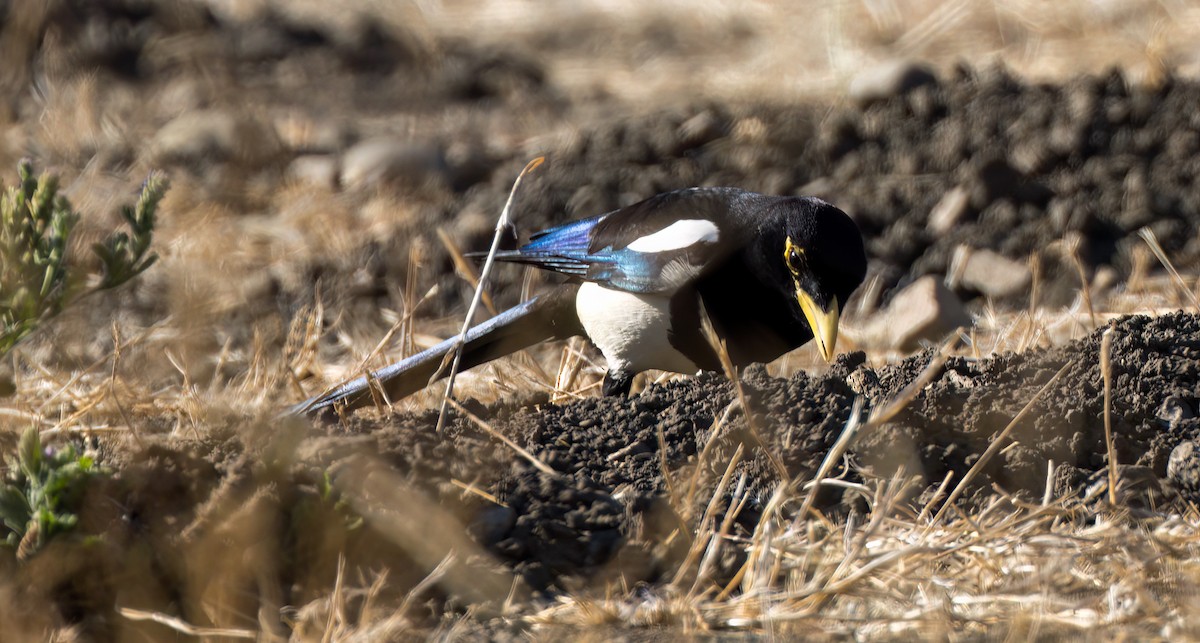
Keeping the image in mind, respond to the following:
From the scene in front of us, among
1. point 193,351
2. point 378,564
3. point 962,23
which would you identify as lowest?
point 962,23

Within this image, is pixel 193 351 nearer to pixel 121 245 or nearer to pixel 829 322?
pixel 121 245

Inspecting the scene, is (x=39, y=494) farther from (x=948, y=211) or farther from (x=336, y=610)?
(x=948, y=211)

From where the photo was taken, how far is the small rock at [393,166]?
7.99 meters

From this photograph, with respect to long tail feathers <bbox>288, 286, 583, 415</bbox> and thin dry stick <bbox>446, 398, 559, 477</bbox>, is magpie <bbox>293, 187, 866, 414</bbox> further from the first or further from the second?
thin dry stick <bbox>446, 398, 559, 477</bbox>

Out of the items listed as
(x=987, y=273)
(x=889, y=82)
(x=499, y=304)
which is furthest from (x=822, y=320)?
(x=889, y=82)

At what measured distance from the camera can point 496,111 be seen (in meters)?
9.49

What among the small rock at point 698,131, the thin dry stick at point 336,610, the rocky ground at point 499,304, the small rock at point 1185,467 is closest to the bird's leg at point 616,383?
the rocky ground at point 499,304

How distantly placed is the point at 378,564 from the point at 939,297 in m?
3.29

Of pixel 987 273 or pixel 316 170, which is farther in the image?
pixel 316 170

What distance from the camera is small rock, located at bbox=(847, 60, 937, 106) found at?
7.58 metres

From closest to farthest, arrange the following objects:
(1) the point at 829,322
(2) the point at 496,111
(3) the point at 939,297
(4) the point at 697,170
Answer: (1) the point at 829,322
(3) the point at 939,297
(4) the point at 697,170
(2) the point at 496,111

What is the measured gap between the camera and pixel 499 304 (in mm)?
6723

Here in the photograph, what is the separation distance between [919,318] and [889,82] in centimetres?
242

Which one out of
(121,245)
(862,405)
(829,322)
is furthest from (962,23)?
(121,245)
